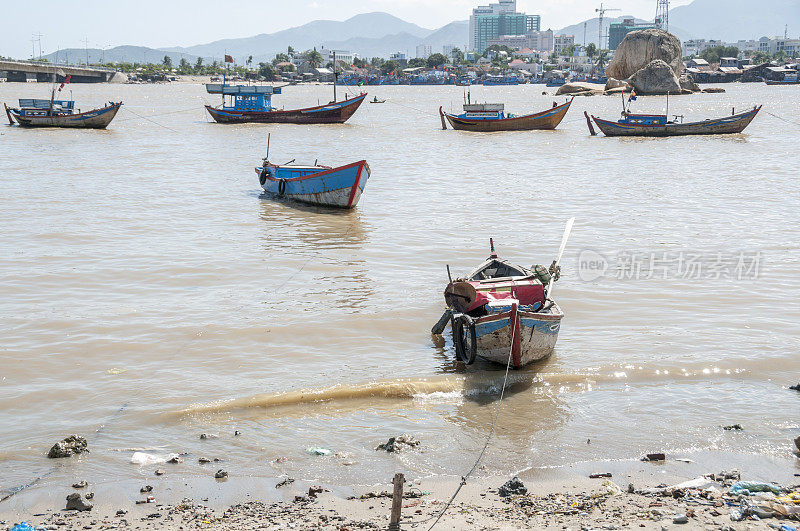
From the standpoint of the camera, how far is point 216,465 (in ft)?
24.6

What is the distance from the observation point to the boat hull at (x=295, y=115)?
53.0 metres

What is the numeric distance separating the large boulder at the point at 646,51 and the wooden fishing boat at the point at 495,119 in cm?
6432

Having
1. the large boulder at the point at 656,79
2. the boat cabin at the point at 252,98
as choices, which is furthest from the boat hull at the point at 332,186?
the large boulder at the point at 656,79

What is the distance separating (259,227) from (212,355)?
9681 millimetres

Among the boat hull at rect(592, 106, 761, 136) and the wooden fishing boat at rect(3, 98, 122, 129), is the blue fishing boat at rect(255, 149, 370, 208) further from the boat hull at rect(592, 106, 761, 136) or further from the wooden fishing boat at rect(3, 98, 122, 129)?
the wooden fishing boat at rect(3, 98, 122, 129)

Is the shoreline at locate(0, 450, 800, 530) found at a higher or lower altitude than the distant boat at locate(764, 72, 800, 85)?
lower

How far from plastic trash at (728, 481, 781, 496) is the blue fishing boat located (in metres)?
15.9

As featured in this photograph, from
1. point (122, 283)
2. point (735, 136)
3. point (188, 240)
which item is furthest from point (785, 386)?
point (735, 136)

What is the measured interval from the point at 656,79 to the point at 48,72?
9280 centimetres

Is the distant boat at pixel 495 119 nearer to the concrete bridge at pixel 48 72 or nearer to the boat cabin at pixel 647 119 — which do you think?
the boat cabin at pixel 647 119

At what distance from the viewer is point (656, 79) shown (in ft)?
336

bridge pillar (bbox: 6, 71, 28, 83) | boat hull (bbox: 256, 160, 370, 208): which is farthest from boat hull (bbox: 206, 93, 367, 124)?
bridge pillar (bbox: 6, 71, 28, 83)

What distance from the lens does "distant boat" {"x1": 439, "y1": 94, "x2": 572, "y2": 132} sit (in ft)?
163

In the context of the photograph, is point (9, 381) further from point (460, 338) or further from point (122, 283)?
point (460, 338)
